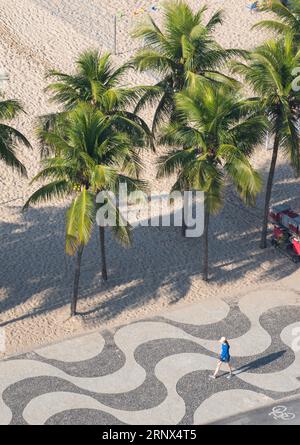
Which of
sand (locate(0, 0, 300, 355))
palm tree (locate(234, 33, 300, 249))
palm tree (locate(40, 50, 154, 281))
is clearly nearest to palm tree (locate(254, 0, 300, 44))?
palm tree (locate(234, 33, 300, 249))

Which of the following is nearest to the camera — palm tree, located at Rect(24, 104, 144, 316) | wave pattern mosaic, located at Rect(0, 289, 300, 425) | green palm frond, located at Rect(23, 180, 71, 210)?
wave pattern mosaic, located at Rect(0, 289, 300, 425)

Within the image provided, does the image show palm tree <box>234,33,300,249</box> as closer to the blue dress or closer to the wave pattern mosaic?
the wave pattern mosaic

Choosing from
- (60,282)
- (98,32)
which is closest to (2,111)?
(60,282)

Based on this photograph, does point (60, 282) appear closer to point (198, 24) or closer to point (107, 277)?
point (107, 277)

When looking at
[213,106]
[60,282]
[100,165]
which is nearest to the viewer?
[100,165]

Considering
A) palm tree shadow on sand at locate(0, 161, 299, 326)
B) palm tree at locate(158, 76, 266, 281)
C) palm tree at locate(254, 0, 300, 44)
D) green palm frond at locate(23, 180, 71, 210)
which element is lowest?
palm tree shadow on sand at locate(0, 161, 299, 326)

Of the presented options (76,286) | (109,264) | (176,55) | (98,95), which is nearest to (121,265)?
(109,264)
